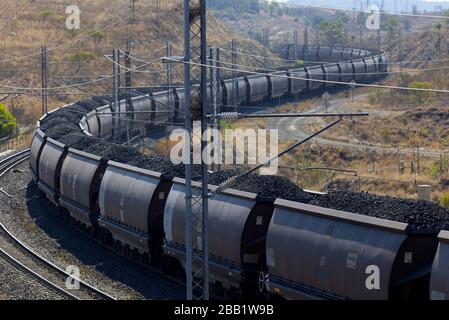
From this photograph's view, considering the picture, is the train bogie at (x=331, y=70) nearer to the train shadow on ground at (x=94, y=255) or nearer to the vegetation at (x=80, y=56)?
the vegetation at (x=80, y=56)

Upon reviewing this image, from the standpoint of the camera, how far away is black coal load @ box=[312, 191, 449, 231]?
16938 mm

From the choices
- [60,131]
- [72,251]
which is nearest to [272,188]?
[72,251]

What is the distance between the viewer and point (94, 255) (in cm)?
2900

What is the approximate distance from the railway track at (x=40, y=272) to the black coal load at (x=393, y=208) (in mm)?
7241

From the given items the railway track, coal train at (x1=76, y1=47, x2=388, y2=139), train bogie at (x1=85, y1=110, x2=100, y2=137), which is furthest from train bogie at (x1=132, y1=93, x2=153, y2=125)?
the railway track

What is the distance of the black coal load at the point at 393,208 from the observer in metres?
16.9

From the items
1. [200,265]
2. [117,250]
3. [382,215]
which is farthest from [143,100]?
[382,215]

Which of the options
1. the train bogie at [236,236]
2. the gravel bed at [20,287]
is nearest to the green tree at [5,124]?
the gravel bed at [20,287]

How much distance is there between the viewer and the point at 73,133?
39.8m

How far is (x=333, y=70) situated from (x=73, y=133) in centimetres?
5183

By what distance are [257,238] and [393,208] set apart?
3898mm

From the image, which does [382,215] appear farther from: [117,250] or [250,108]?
[250,108]
